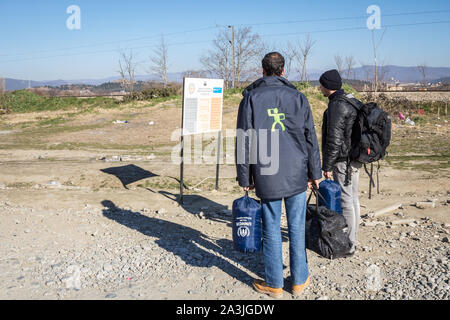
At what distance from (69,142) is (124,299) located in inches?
516

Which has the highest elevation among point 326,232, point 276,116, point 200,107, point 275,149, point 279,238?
point 200,107

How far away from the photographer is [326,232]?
441 cm

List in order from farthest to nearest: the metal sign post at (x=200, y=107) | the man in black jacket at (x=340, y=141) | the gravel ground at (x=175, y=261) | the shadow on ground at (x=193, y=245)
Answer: the metal sign post at (x=200, y=107) < the shadow on ground at (x=193, y=245) < the man in black jacket at (x=340, y=141) < the gravel ground at (x=175, y=261)

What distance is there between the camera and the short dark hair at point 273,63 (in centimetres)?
341

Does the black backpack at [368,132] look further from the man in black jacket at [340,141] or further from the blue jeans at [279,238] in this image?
the blue jeans at [279,238]

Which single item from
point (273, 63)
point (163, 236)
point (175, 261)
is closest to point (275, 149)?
point (273, 63)

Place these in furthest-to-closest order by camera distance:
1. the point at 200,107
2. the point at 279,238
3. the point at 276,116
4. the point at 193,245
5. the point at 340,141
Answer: the point at 200,107
the point at 193,245
the point at 340,141
the point at 279,238
the point at 276,116

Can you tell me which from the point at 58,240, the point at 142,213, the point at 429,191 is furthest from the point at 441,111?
the point at 58,240

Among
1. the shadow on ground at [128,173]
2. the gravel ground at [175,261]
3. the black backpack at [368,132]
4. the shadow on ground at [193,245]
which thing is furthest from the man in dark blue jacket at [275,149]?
the shadow on ground at [128,173]

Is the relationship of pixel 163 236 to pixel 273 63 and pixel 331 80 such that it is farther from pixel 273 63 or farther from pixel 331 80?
pixel 273 63

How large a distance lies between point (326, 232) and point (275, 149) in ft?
4.89

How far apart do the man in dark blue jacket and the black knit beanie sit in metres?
1.10

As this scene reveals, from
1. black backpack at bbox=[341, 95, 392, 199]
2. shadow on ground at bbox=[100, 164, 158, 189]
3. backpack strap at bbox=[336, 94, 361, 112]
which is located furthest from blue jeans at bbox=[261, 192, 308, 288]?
shadow on ground at bbox=[100, 164, 158, 189]

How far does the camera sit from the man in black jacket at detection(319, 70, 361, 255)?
4352 mm
